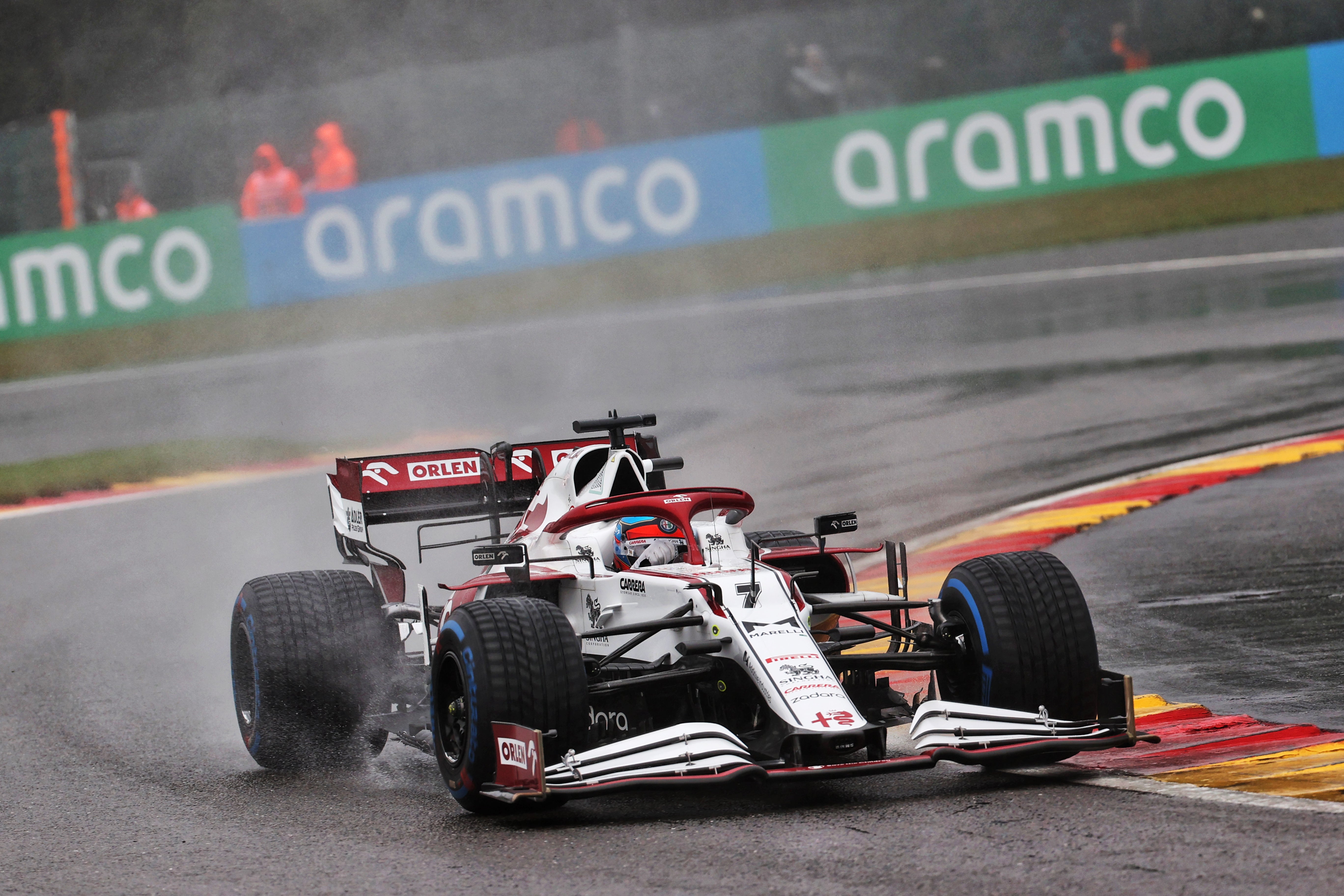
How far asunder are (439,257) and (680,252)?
2993 millimetres

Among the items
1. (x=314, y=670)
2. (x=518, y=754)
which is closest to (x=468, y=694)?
(x=518, y=754)

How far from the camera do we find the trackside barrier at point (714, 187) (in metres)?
21.3

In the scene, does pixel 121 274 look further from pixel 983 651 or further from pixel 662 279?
pixel 983 651

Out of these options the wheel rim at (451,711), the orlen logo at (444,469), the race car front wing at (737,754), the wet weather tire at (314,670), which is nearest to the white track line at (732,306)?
the orlen logo at (444,469)

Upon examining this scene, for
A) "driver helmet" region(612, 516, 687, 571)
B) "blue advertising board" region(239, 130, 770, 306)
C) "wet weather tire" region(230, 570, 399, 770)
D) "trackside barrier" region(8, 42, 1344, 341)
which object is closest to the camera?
"driver helmet" region(612, 516, 687, 571)

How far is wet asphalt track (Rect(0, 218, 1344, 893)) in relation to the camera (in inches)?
220

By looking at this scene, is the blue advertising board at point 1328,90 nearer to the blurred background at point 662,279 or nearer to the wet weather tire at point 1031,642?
the blurred background at point 662,279

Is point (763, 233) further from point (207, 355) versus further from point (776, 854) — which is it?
point (776, 854)

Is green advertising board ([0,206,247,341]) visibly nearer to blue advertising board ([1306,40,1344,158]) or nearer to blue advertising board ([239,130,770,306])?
blue advertising board ([239,130,770,306])

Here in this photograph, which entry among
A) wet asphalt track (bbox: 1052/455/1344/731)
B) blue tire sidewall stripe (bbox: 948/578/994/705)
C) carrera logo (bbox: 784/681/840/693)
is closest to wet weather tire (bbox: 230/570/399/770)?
carrera logo (bbox: 784/681/840/693)

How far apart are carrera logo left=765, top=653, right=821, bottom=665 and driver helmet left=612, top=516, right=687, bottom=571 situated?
994mm

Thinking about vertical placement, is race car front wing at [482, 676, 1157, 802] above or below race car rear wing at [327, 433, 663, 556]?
below

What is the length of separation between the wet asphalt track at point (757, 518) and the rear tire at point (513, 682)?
9.3 inches

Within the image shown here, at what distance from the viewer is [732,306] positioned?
2089 cm
